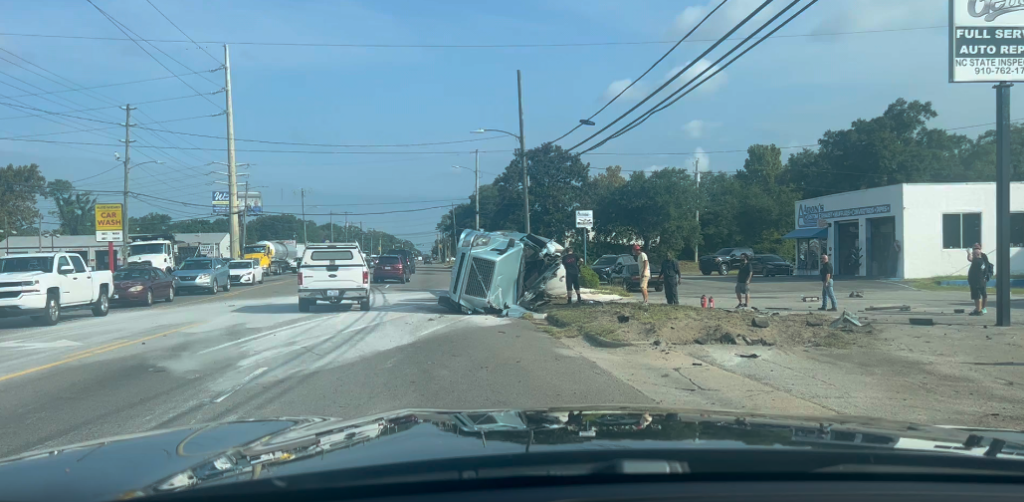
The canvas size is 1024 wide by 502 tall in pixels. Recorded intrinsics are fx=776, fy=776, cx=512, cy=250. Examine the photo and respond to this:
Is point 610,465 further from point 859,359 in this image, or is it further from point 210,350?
point 210,350

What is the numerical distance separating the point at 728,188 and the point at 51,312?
2480 inches

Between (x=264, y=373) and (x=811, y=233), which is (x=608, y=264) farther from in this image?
(x=264, y=373)

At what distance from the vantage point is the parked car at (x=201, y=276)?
116 ft

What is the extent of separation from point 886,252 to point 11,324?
1503 inches

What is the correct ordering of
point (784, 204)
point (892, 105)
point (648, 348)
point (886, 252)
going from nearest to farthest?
point (648, 348) → point (886, 252) → point (784, 204) → point (892, 105)

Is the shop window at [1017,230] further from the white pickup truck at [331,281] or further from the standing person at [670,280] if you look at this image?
the white pickup truck at [331,281]

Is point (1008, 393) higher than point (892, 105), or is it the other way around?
point (892, 105)

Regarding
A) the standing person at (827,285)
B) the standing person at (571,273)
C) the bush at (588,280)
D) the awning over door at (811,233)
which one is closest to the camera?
the standing person at (827,285)

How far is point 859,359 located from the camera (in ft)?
40.7

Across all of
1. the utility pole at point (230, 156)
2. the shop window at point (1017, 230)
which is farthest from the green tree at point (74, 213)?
the shop window at point (1017, 230)

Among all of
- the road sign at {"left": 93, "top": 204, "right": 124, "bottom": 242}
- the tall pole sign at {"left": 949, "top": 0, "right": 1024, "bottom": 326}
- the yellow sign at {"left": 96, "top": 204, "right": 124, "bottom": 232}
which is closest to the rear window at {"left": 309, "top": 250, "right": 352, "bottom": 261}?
the tall pole sign at {"left": 949, "top": 0, "right": 1024, "bottom": 326}

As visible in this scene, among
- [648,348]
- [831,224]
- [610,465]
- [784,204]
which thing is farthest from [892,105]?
[610,465]

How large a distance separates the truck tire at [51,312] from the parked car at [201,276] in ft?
47.3

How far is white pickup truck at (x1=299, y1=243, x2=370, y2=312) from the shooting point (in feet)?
76.0
